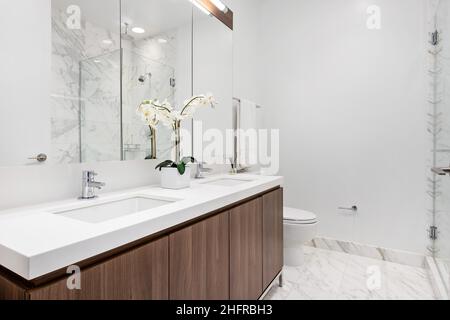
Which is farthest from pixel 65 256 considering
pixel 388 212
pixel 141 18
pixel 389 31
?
pixel 389 31

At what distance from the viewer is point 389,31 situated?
2354 millimetres

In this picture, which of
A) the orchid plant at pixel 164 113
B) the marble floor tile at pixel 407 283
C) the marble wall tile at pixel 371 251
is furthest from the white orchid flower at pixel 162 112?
the marble wall tile at pixel 371 251

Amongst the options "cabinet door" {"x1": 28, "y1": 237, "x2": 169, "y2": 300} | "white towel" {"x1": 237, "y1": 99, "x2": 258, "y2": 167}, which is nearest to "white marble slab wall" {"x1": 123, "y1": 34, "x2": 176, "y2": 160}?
"cabinet door" {"x1": 28, "y1": 237, "x2": 169, "y2": 300}

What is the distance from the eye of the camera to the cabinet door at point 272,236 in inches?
64.4

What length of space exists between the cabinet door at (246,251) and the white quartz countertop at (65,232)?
0.24 m

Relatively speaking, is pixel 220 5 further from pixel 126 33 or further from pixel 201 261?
pixel 201 261

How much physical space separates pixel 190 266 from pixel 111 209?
1.41 feet

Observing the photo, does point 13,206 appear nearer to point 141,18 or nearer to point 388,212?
point 141,18

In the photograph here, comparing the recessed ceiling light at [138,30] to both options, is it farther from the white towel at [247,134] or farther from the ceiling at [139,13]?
the white towel at [247,134]

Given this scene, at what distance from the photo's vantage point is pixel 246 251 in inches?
55.2

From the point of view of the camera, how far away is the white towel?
250cm
